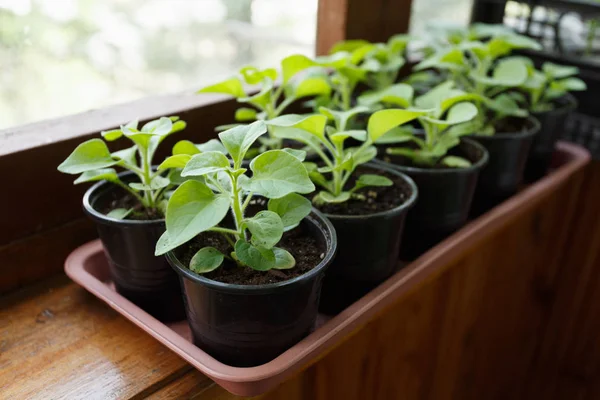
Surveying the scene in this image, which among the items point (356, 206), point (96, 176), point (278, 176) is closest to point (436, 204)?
point (356, 206)

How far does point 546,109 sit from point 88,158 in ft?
3.01

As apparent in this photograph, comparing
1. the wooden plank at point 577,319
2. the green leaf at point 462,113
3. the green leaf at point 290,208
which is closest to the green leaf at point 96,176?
the green leaf at point 290,208

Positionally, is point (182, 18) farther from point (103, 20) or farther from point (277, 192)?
point (277, 192)

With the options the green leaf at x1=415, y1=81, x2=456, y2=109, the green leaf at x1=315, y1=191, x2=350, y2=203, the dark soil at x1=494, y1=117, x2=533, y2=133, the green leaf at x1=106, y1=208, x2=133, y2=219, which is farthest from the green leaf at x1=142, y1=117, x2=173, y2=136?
the dark soil at x1=494, y1=117, x2=533, y2=133

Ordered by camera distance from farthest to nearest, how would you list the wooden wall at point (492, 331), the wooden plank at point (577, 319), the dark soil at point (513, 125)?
the wooden plank at point (577, 319) → the dark soil at point (513, 125) → the wooden wall at point (492, 331)

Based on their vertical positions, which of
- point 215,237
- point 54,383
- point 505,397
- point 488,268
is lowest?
point 505,397

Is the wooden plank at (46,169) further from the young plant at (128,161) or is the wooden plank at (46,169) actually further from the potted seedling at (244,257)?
the potted seedling at (244,257)

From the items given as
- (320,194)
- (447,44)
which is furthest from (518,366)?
(320,194)

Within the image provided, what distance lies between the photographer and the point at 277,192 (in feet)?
1.80

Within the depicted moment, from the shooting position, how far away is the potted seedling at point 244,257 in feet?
1.79

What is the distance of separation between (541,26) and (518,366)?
35.1 inches

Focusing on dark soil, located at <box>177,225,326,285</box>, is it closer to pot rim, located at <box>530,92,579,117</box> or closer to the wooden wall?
the wooden wall

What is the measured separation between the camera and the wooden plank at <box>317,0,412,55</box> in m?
1.15

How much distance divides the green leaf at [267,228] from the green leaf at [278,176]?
0.10 ft
